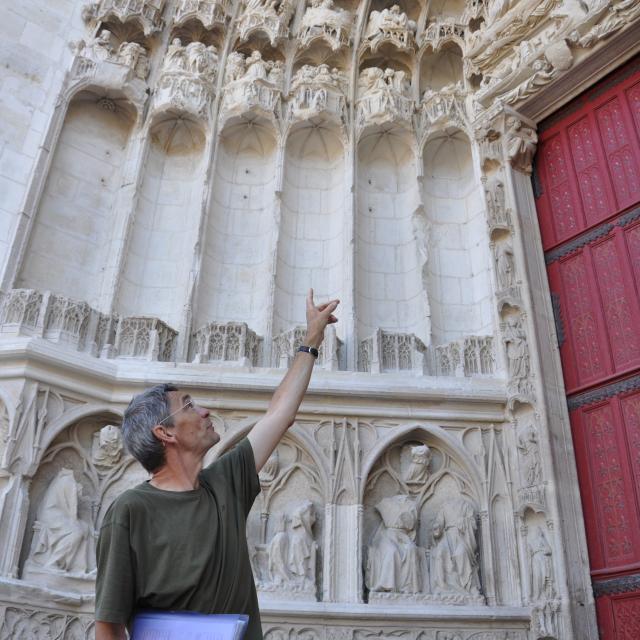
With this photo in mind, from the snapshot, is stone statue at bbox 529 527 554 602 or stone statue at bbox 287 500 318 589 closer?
stone statue at bbox 529 527 554 602

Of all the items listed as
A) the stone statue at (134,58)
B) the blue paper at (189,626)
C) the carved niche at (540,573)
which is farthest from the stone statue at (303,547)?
the stone statue at (134,58)

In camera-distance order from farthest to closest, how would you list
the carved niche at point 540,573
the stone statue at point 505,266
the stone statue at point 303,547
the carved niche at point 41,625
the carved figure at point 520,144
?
the carved figure at point 520,144 → the stone statue at point 505,266 → the stone statue at point 303,547 → the carved niche at point 540,573 → the carved niche at point 41,625

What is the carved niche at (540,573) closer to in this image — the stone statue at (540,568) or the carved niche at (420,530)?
the stone statue at (540,568)

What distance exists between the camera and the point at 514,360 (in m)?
5.92

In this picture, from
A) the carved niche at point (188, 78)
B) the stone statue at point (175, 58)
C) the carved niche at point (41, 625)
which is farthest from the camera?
the stone statue at point (175, 58)

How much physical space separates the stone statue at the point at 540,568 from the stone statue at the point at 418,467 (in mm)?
934

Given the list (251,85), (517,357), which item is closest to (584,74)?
(517,357)

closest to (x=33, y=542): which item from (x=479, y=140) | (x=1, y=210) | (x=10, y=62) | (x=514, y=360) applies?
(x=1, y=210)

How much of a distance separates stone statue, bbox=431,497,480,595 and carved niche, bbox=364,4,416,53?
16.5 feet

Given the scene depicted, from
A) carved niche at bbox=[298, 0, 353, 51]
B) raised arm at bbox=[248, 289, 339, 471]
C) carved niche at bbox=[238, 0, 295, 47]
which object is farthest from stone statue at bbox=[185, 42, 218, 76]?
raised arm at bbox=[248, 289, 339, 471]

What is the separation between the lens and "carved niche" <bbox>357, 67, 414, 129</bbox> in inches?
293

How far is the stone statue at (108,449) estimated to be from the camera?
18.1 ft

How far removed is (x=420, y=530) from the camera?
554 cm

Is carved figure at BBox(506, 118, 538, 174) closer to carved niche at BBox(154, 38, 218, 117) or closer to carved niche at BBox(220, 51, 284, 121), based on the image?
carved niche at BBox(220, 51, 284, 121)
